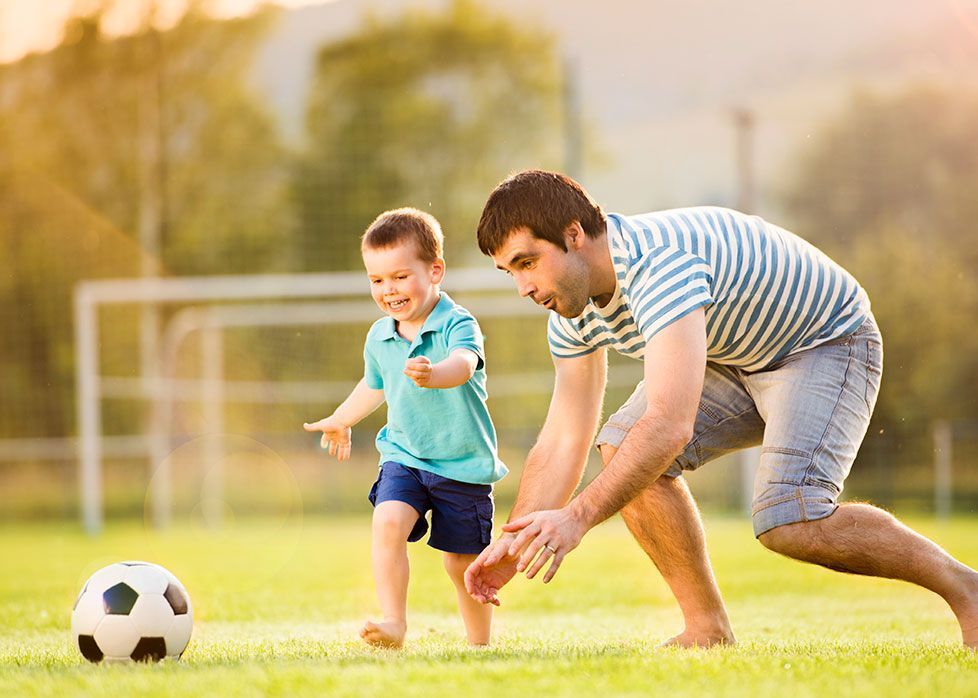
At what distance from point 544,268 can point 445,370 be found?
0.50m

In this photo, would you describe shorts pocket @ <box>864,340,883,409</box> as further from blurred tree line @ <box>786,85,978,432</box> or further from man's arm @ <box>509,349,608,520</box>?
blurred tree line @ <box>786,85,978,432</box>

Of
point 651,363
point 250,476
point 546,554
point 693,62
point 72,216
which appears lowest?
point 250,476

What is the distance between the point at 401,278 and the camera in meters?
4.63

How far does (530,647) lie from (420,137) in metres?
24.1

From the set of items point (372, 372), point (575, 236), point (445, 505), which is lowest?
point (445, 505)

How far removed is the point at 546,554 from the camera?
3699mm

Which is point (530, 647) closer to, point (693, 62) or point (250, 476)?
point (250, 476)

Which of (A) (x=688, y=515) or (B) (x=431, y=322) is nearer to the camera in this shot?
(A) (x=688, y=515)

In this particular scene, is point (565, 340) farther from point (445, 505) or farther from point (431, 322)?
point (445, 505)

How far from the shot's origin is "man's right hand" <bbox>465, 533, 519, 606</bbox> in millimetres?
3750

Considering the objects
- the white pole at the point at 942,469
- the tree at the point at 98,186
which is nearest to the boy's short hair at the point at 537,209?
the white pole at the point at 942,469

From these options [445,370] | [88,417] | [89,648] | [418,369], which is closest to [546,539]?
[418,369]

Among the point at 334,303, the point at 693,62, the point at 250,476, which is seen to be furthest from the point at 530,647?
the point at 693,62

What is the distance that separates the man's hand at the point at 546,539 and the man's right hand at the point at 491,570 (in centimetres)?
3
